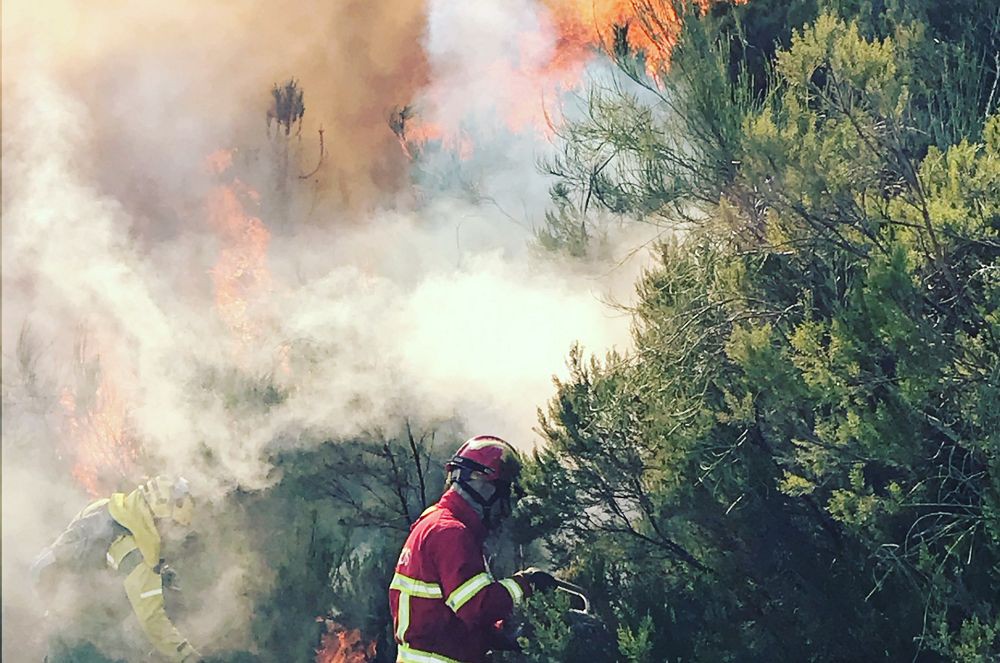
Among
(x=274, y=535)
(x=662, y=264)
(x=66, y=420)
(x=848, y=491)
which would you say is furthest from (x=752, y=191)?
(x=66, y=420)

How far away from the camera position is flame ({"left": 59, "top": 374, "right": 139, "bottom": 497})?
11.9m

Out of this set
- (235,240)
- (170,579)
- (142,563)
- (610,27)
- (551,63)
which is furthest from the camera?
(235,240)

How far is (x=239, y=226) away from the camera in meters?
12.7

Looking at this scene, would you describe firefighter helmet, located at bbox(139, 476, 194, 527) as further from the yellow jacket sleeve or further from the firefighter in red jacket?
the firefighter in red jacket

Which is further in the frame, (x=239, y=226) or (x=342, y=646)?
(x=239, y=226)

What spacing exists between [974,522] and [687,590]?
1.38 metres

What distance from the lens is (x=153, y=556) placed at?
24.4ft

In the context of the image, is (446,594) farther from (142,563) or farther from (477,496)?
(142,563)

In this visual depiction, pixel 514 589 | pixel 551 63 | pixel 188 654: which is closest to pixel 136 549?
pixel 188 654

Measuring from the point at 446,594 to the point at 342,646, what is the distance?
3.63m

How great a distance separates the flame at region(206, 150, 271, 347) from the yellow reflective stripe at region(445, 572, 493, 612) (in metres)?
7.45

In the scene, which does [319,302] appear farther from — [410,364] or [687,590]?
[687,590]

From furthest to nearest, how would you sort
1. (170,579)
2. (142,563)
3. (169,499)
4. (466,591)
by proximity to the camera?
1. (170,579)
2. (169,499)
3. (142,563)
4. (466,591)

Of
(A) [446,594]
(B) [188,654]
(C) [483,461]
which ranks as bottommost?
(B) [188,654]
